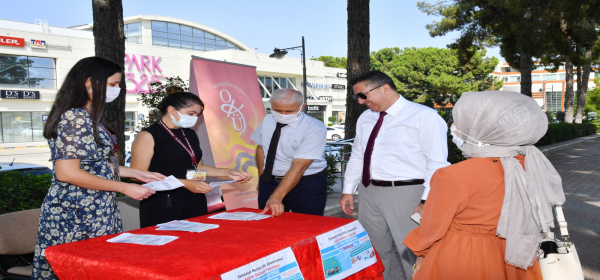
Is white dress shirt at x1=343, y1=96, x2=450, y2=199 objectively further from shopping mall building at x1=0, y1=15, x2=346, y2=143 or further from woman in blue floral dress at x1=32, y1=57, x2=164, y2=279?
shopping mall building at x1=0, y1=15, x2=346, y2=143

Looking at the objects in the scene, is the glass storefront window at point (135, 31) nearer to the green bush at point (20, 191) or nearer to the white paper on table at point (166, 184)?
the green bush at point (20, 191)

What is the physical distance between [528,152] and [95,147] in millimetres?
2119

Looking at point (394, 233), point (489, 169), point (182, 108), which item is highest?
point (182, 108)

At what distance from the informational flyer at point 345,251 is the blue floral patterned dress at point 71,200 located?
1.24m

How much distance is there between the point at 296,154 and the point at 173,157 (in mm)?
876

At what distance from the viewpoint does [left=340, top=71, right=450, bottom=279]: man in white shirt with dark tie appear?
310cm

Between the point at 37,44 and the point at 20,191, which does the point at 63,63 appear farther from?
the point at 20,191

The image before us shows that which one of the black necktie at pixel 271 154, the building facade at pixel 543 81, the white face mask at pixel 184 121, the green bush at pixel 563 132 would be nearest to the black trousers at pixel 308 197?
the black necktie at pixel 271 154

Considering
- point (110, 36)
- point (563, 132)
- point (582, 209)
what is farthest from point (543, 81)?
point (110, 36)

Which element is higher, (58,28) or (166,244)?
(58,28)

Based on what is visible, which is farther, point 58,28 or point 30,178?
point 58,28

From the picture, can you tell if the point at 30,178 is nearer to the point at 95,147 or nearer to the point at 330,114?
the point at 95,147

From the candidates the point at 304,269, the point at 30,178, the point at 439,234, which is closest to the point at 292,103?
the point at 304,269

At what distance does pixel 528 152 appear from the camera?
6.59 ft
